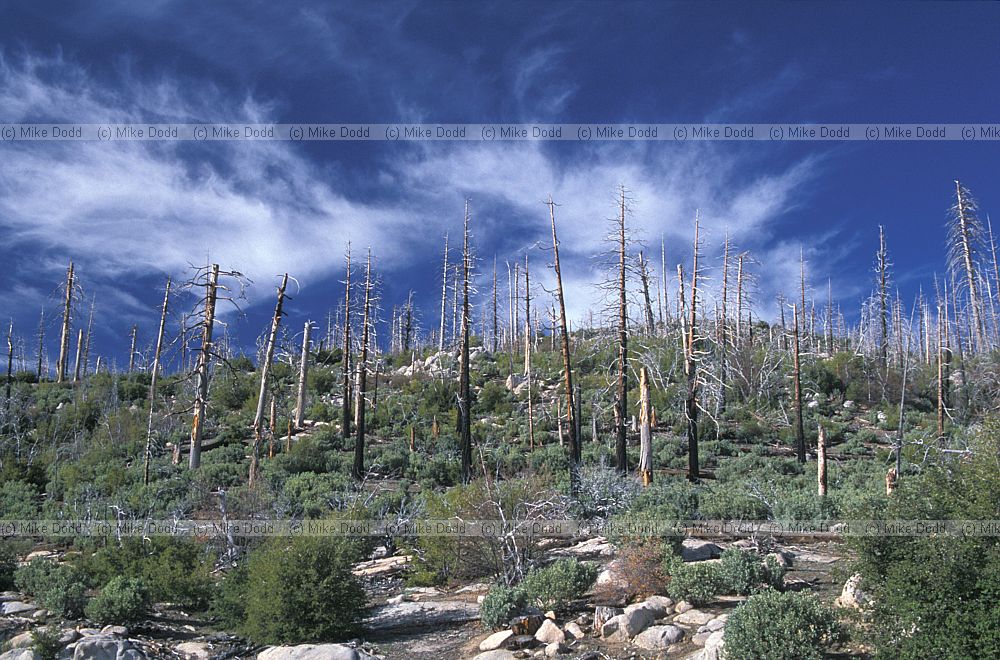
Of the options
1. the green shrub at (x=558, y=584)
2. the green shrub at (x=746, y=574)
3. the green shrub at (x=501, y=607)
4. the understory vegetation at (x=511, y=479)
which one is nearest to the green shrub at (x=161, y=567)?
the understory vegetation at (x=511, y=479)

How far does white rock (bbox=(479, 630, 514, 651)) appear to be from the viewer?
362 inches

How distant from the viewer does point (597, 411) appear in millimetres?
32938

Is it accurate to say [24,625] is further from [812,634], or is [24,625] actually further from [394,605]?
[812,634]

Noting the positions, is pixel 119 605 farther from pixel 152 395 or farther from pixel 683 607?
pixel 152 395

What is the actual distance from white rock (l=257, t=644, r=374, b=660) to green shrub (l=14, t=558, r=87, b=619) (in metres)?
4.12

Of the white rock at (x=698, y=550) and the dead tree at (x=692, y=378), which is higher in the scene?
the dead tree at (x=692, y=378)

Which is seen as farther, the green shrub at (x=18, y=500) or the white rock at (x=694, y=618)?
the green shrub at (x=18, y=500)

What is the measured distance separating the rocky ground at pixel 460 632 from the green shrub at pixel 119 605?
22 cm

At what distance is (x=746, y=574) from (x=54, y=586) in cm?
1134

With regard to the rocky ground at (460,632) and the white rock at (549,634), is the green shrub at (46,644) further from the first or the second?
the white rock at (549,634)

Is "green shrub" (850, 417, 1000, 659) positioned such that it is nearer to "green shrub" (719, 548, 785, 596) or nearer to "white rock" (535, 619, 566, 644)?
"green shrub" (719, 548, 785, 596)

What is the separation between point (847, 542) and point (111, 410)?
1440 inches

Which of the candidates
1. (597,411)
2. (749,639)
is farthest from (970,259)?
(749,639)

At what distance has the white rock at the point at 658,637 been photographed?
29.0 feet
